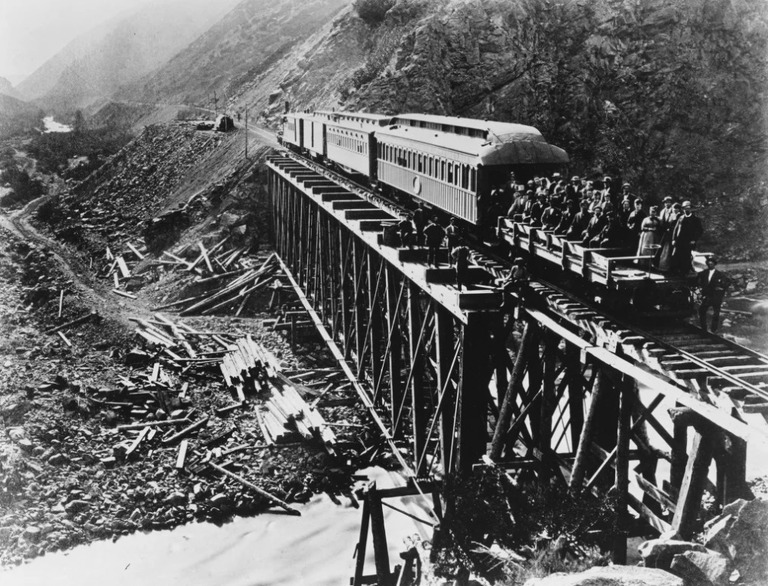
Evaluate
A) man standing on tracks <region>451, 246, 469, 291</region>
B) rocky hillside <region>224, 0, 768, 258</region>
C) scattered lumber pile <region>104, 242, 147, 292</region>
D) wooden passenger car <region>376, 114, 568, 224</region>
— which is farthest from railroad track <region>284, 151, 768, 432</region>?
rocky hillside <region>224, 0, 768, 258</region>

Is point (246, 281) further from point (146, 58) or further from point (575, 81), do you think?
point (146, 58)

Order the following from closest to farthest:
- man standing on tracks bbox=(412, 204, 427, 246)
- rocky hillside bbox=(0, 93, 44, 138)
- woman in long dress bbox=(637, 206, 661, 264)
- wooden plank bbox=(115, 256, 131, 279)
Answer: woman in long dress bbox=(637, 206, 661, 264) → man standing on tracks bbox=(412, 204, 427, 246) → wooden plank bbox=(115, 256, 131, 279) → rocky hillside bbox=(0, 93, 44, 138)

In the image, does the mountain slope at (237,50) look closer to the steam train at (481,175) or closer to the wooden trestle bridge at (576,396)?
the steam train at (481,175)

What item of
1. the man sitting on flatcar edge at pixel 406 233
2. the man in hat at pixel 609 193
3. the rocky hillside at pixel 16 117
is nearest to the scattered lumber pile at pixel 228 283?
the man sitting on flatcar edge at pixel 406 233

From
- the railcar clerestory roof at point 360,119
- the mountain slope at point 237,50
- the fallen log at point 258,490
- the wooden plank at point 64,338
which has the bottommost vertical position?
the fallen log at point 258,490

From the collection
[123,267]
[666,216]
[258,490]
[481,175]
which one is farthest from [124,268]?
[666,216]

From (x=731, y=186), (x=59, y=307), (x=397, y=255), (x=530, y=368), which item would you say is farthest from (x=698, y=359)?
(x=731, y=186)

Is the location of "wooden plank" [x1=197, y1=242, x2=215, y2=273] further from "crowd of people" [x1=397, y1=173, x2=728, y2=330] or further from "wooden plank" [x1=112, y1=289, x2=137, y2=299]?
Result: "crowd of people" [x1=397, y1=173, x2=728, y2=330]
